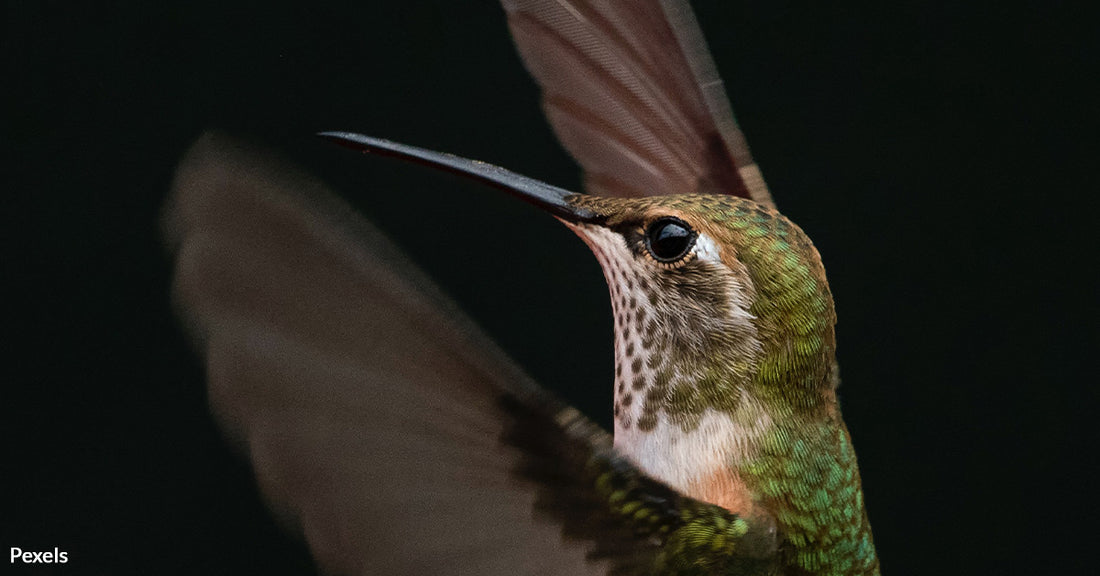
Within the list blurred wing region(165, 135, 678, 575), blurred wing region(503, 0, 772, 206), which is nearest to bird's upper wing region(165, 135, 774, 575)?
blurred wing region(165, 135, 678, 575)

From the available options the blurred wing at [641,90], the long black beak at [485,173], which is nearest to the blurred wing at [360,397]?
the long black beak at [485,173]

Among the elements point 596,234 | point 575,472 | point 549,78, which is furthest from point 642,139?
point 575,472

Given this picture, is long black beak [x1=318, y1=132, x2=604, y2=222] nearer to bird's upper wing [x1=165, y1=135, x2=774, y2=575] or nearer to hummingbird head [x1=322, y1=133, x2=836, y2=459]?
hummingbird head [x1=322, y1=133, x2=836, y2=459]

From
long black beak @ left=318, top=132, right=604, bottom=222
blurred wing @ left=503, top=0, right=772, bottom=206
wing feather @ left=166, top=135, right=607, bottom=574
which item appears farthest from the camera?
blurred wing @ left=503, top=0, right=772, bottom=206

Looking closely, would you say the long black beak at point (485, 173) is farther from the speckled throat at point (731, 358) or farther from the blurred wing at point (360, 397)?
the blurred wing at point (360, 397)

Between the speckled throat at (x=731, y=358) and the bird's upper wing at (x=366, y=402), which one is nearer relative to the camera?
the bird's upper wing at (x=366, y=402)

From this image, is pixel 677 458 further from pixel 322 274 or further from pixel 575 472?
pixel 322 274

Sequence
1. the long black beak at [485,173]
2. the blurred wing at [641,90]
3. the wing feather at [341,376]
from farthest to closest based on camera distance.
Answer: the blurred wing at [641,90] → the long black beak at [485,173] → the wing feather at [341,376]
